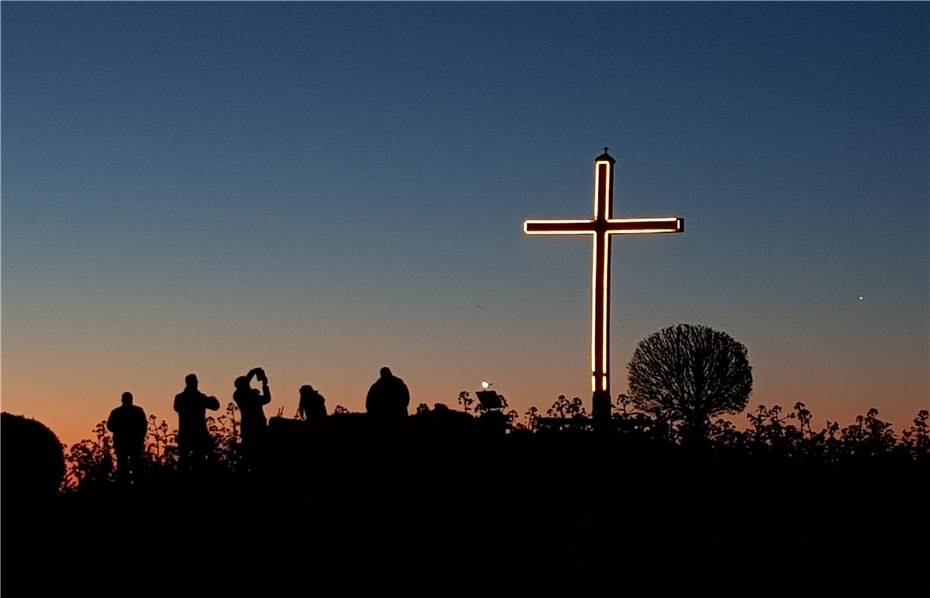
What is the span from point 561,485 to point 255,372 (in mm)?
6068

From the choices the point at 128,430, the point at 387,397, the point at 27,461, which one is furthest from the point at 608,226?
the point at 27,461

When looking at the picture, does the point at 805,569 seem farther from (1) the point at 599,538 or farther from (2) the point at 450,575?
(2) the point at 450,575

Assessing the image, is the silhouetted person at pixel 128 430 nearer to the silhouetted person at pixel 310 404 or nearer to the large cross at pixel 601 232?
the silhouetted person at pixel 310 404

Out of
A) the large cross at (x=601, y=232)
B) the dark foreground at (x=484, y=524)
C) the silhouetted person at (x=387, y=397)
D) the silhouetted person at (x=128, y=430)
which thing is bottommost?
the dark foreground at (x=484, y=524)

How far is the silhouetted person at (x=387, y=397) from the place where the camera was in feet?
79.3

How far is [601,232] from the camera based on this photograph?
2614cm

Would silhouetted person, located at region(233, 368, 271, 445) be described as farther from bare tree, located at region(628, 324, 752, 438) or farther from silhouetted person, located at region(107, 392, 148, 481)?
bare tree, located at region(628, 324, 752, 438)

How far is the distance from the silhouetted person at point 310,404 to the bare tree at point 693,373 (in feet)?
56.4

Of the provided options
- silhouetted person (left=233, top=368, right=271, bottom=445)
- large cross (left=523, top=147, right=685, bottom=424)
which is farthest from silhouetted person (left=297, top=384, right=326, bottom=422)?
large cross (left=523, top=147, right=685, bottom=424)

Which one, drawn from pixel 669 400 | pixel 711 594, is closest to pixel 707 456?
pixel 711 594

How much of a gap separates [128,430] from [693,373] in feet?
70.5

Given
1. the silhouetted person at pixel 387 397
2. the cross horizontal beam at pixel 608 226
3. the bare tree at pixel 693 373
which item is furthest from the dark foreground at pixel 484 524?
the bare tree at pixel 693 373

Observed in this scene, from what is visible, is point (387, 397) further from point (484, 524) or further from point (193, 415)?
point (484, 524)

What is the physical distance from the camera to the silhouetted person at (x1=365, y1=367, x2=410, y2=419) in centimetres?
2417
